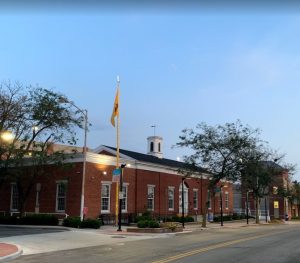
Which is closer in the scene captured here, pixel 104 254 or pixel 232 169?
pixel 104 254

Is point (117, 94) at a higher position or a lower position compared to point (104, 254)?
higher

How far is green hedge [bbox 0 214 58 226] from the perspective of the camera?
116 ft

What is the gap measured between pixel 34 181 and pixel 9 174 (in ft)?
13.2

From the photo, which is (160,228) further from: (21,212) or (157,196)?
(157,196)

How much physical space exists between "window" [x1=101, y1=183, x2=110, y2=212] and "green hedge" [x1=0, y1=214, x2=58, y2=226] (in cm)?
639

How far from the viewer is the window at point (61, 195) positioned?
40312 millimetres

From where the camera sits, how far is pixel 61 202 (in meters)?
40.6

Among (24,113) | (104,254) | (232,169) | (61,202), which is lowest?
(104,254)

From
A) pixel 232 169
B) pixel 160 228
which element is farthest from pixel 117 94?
pixel 232 169

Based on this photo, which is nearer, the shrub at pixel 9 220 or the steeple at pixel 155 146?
the shrub at pixel 9 220

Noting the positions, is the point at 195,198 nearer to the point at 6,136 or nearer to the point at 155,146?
the point at 155,146

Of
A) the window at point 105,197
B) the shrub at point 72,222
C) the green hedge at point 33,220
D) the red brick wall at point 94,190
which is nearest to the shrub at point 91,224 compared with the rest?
the shrub at point 72,222

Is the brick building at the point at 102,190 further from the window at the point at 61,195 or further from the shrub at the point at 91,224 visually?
the shrub at the point at 91,224

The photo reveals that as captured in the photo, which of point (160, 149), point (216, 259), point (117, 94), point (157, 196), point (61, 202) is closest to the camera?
point (216, 259)
